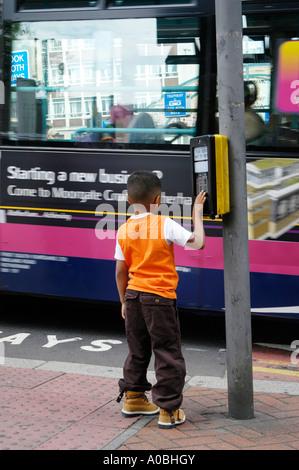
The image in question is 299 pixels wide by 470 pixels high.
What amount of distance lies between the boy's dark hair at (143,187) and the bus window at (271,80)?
2.05 meters

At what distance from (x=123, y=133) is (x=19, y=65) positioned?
129 centimetres

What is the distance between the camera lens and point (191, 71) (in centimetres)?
668

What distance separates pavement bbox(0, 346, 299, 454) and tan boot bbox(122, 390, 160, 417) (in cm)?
5

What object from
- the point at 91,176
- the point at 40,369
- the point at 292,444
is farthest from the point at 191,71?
the point at 292,444

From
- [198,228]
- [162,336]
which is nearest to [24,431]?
[162,336]

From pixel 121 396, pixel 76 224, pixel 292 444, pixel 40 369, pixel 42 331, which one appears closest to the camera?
pixel 292 444

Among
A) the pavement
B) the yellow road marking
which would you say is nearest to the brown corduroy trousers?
the pavement

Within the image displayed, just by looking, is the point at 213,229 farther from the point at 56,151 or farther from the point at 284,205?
the point at 56,151

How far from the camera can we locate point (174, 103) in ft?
22.1

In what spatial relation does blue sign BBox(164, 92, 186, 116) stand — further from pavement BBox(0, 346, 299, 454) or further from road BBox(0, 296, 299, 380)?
pavement BBox(0, 346, 299, 454)

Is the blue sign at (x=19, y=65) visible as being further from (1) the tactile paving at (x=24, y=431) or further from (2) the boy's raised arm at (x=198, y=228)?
(1) the tactile paving at (x=24, y=431)

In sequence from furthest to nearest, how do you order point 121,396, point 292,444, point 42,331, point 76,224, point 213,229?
point 42,331 < point 76,224 < point 213,229 < point 121,396 < point 292,444

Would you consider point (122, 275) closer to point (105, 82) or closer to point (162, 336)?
point (162, 336)

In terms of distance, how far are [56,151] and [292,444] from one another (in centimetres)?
384
